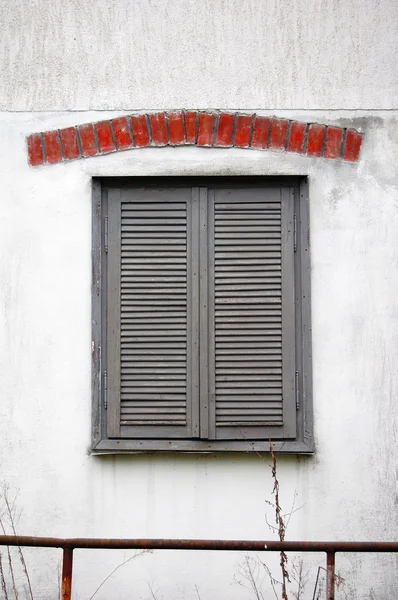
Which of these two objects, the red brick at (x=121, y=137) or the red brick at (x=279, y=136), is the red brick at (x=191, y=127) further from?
the red brick at (x=279, y=136)

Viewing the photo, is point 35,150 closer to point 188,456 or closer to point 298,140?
point 298,140

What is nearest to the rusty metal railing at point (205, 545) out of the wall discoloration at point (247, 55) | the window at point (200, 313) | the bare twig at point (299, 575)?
the bare twig at point (299, 575)

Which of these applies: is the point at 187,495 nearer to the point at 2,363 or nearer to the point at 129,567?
the point at 129,567

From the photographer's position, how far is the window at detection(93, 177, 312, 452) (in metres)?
4.70

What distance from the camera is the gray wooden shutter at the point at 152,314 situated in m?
4.71

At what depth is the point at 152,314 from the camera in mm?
4762

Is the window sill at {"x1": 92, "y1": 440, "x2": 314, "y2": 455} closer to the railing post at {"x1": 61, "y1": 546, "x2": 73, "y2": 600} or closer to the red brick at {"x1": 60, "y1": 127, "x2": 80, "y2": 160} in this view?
the railing post at {"x1": 61, "y1": 546, "x2": 73, "y2": 600}

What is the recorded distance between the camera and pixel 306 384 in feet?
15.4

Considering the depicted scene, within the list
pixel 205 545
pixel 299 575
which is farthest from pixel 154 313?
pixel 205 545

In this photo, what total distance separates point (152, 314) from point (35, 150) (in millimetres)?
1173

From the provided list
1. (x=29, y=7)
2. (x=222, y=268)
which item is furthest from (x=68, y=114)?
(x=222, y=268)

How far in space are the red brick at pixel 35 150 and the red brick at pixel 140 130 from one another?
1.83ft

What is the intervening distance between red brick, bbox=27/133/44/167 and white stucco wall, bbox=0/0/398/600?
0.18 feet

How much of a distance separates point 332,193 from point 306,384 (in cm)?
111
